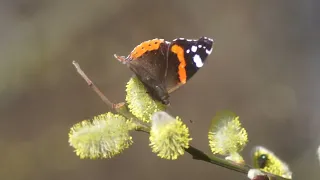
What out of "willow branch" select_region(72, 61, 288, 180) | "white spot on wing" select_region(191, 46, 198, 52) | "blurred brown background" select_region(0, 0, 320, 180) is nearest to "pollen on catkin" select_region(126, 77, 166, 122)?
"willow branch" select_region(72, 61, 288, 180)

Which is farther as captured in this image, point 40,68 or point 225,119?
point 40,68

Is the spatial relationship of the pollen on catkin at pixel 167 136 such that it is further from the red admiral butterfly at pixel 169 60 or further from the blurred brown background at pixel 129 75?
the blurred brown background at pixel 129 75

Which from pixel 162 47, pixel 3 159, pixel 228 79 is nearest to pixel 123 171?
pixel 3 159

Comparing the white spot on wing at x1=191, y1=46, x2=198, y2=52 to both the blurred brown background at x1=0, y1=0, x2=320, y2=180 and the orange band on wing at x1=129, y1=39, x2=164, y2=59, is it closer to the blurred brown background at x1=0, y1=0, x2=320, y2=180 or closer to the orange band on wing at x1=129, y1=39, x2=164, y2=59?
the orange band on wing at x1=129, y1=39, x2=164, y2=59

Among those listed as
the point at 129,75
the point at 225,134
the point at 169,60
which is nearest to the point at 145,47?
the point at 169,60

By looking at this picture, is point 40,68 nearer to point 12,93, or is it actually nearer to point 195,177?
point 12,93

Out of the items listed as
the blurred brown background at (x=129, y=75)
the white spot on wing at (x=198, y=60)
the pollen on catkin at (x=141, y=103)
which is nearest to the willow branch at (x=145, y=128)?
the pollen on catkin at (x=141, y=103)
